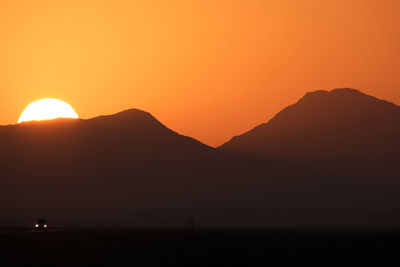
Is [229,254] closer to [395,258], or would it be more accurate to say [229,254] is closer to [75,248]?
[395,258]

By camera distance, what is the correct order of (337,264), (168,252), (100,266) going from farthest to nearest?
(168,252) → (337,264) → (100,266)

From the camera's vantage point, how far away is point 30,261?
7394 centimetres

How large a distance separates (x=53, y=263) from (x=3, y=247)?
2590 cm

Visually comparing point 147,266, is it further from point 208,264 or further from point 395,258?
point 395,258

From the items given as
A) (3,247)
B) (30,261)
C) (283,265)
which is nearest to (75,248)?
(3,247)

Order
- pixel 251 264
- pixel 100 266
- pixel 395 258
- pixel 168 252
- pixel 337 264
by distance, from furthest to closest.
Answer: pixel 168 252
pixel 395 258
pixel 337 264
pixel 100 266
pixel 251 264

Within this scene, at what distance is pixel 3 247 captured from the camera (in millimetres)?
96312

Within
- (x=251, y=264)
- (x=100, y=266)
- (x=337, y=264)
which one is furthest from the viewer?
(x=337, y=264)

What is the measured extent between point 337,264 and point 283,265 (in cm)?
532

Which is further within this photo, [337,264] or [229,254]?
[337,264]

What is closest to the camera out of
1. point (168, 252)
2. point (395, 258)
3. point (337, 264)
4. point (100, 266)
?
point (100, 266)

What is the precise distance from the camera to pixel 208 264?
65312 millimetres

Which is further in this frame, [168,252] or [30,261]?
[168,252]

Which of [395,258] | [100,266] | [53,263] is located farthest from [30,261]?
[395,258]
